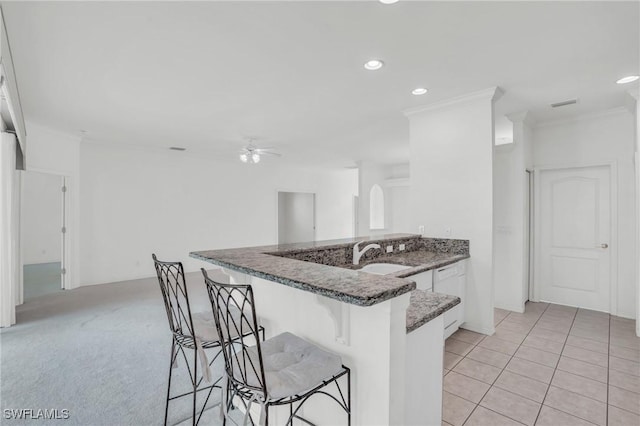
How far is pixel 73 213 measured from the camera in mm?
5031

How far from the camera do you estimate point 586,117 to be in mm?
3916

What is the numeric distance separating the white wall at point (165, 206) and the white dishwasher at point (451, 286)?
5264 mm

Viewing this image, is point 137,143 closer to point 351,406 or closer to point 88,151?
point 88,151

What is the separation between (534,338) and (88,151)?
7.14m

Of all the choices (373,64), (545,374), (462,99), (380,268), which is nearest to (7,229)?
(380,268)

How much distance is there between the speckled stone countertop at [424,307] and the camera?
1.25 m

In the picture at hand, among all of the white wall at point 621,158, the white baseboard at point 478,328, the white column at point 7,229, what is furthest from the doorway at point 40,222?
the white wall at point 621,158

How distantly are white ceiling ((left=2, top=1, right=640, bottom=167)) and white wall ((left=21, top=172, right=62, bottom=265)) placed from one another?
435 centimetres

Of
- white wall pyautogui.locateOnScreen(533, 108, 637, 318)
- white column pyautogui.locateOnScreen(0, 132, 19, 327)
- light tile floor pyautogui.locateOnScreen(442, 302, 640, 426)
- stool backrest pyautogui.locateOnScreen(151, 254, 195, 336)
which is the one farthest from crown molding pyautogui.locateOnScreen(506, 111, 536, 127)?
white column pyautogui.locateOnScreen(0, 132, 19, 327)

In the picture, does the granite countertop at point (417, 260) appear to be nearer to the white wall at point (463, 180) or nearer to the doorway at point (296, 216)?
the white wall at point (463, 180)

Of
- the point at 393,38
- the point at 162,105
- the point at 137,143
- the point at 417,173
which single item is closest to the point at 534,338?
the point at 417,173

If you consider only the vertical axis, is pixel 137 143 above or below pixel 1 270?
above

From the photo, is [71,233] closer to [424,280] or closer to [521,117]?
[424,280]

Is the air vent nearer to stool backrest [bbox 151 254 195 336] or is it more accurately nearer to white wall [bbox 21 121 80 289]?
stool backrest [bbox 151 254 195 336]
